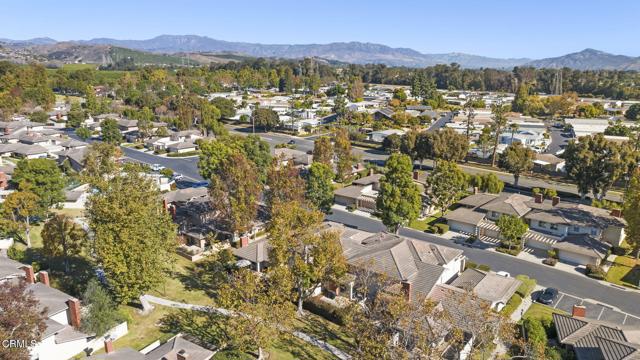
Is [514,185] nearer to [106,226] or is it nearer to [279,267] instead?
[279,267]

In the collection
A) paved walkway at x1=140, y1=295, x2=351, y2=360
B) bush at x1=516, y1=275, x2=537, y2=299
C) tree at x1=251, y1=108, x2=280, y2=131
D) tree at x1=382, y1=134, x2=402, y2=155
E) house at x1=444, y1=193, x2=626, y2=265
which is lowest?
Answer: paved walkway at x1=140, y1=295, x2=351, y2=360

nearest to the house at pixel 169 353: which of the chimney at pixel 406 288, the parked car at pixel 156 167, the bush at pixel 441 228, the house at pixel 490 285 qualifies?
the chimney at pixel 406 288

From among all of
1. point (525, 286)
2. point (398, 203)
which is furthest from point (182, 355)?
point (525, 286)

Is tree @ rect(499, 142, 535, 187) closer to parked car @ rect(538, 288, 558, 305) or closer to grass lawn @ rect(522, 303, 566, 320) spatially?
parked car @ rect(538, 288, 558, 305)

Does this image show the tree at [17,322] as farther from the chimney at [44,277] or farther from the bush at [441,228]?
the bush at [441,228]

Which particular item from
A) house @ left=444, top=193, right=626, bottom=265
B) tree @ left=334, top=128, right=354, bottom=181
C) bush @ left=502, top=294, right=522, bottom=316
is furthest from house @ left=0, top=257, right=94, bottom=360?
tree @ left=334, top=128, right=354, bottom=181
